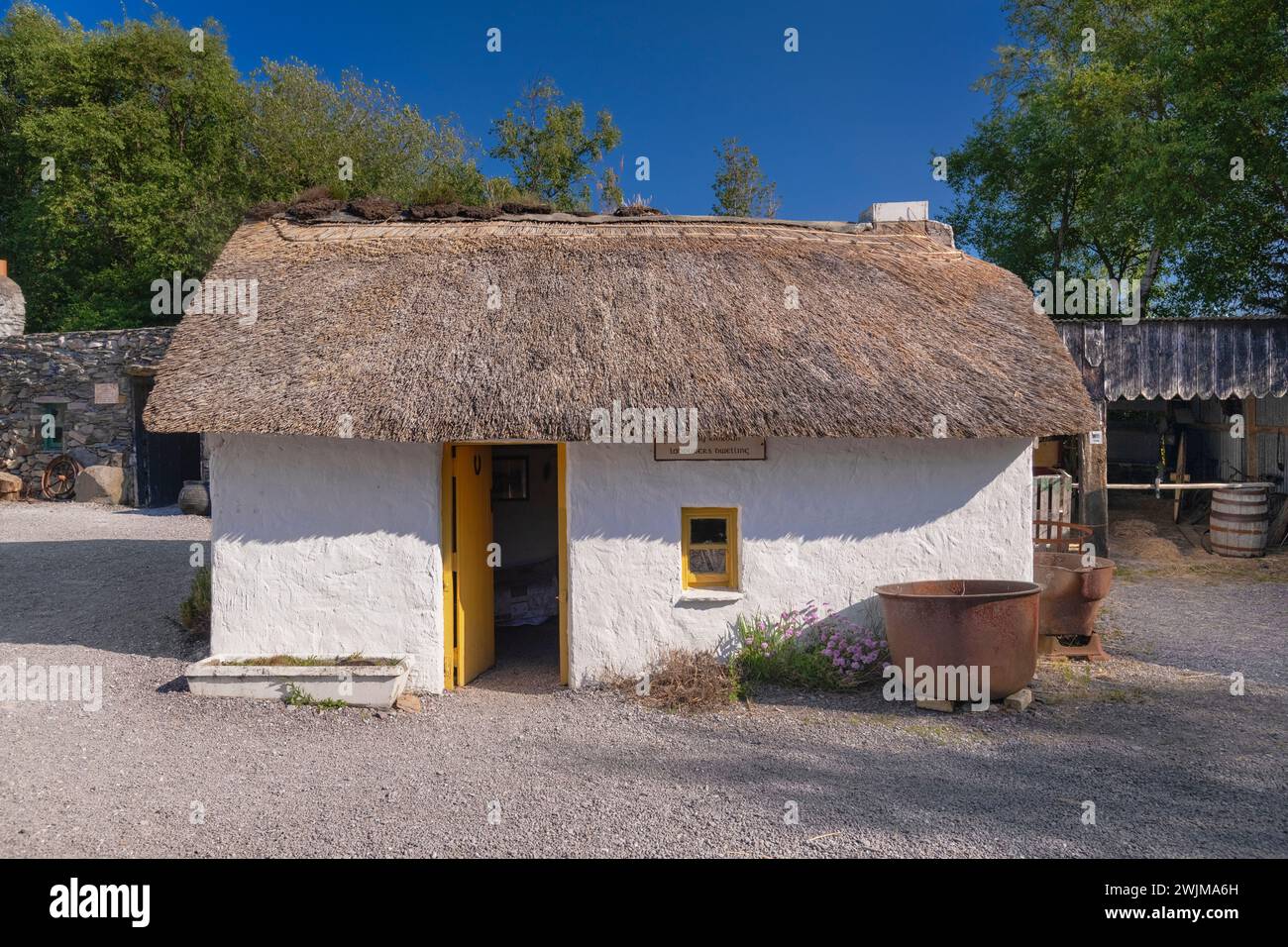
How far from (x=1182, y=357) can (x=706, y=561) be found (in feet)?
29.8

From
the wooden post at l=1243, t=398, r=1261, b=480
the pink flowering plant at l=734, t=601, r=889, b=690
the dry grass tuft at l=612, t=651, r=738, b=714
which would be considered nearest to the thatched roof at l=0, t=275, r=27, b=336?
the dry grass tuft at l=612, t=651, r=738, b=714

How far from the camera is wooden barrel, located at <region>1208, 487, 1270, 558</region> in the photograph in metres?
12.5

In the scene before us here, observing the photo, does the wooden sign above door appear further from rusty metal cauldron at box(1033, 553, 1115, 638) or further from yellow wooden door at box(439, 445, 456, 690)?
rusty metal cauldron at box(1033, 553, 1115, 638)

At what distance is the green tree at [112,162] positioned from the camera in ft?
83.6

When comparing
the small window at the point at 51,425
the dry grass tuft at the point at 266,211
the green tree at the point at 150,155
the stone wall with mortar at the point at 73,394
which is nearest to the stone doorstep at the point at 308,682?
the dry grass tuft at the point at 266,211

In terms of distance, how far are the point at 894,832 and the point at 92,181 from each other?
29.8 meters

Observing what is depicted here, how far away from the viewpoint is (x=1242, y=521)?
12531mm

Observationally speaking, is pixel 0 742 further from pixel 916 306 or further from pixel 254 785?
pixel 916 306

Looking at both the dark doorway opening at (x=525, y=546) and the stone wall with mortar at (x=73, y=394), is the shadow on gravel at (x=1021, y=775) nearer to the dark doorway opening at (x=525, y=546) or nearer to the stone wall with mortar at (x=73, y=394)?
the dark doorway opening at (x=525, y=546)

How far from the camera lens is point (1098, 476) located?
12336 mm

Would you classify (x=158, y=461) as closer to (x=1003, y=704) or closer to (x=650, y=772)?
(x=650, y=772)

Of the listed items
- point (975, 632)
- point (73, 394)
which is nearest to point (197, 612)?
point (975, 632)

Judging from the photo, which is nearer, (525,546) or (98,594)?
(98,594)

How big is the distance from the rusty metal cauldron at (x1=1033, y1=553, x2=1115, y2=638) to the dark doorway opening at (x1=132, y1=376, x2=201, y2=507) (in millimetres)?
16628
